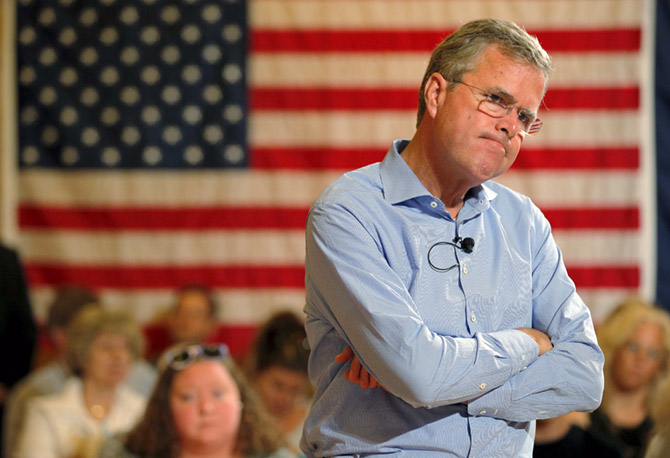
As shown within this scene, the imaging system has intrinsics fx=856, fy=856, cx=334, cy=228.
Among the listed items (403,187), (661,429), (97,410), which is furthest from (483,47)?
(97,410)

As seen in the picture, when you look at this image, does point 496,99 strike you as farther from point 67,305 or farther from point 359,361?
point 67,305

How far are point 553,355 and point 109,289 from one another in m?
4.57

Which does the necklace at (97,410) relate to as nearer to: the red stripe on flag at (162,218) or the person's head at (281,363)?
the person's head at (281,363)

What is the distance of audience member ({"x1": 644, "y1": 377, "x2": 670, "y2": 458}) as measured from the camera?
2.44 meters

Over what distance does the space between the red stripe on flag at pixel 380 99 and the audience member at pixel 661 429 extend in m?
3.09

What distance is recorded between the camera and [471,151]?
1707 millimetres

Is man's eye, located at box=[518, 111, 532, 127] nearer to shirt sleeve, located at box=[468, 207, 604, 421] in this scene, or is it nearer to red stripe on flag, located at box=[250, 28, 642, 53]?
shirt sleeve, located at box=[468, 207, 604, 421]

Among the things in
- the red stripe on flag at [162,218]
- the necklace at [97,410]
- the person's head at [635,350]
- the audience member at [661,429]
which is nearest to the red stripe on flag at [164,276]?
the red stripe on flag at [162,218]

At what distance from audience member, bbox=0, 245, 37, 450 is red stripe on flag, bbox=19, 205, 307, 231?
1434 millimetres

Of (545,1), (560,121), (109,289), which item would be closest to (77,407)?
(109,289)

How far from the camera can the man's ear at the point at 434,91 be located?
177 cm

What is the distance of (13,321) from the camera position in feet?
14.3

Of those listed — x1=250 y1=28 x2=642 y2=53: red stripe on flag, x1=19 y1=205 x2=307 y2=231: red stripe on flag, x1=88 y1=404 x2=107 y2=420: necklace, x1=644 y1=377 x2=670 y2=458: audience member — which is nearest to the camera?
x1=644 y1=377 x2=670 y2=458: audience member

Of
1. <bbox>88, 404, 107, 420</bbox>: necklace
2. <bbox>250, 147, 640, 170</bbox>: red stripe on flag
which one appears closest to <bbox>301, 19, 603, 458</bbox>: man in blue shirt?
<bbox>88, 404, 107, 420</bbox>: necklace
